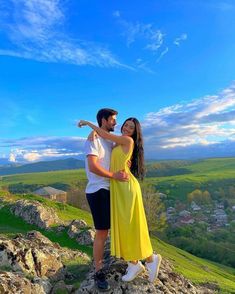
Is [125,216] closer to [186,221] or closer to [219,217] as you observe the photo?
[186,221]

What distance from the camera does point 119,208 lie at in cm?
972

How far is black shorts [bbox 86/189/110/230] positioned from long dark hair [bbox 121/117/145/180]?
997 mm

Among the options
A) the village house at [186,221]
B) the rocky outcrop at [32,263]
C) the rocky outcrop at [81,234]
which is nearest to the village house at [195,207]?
the village house at [186,221]

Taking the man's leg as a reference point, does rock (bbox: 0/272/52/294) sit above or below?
below

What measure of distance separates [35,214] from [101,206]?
21514 mm

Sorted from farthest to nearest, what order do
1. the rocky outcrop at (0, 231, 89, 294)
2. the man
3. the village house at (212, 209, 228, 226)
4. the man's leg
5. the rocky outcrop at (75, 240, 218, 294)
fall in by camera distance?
1. the village house at (212, 209, 228, 226)
2. the rocky outcrop at (0, 231, 89, 294)
3. the man's leg
4. the rocky outcrop at (75, 240, 218, 294)
5. the man

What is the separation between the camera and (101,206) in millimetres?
9836

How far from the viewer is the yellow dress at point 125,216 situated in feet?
32.0

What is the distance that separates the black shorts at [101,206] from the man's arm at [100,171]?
453 mm

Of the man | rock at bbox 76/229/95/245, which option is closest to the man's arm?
the man

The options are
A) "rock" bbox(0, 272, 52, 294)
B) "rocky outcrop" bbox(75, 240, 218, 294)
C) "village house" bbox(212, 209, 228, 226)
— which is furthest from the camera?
"village house" bbox(212, 209, 228, 226)

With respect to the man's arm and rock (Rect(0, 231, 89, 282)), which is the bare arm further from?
rock (Rect(0, 231, 89, 282))

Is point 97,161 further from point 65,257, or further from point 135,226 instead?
point 65,257

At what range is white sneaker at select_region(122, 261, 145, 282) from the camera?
9.98 metres
